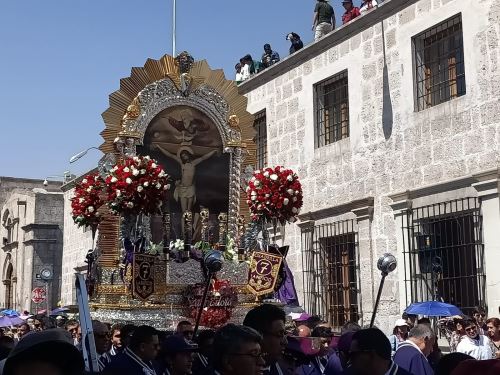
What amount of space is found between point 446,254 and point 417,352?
25.5 feet

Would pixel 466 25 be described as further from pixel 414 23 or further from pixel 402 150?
pixel 402 150

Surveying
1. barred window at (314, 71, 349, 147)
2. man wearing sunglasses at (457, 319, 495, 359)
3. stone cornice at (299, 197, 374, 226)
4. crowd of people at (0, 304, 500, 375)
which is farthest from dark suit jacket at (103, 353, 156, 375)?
barred window at (314, 71, 349, 147)

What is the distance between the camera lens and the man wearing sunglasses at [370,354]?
509 centimetres

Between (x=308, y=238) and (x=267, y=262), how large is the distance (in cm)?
555

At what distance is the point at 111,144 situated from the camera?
484 inches

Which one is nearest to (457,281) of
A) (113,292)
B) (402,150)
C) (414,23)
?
(402,150)

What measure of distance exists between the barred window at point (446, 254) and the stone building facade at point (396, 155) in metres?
0.02

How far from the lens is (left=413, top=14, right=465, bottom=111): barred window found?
14455mm

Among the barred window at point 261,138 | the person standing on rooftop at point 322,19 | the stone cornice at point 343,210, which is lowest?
the stone cornice at point 343,210

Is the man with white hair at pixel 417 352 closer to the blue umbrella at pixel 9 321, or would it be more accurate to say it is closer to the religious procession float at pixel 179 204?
the religious procession float at pixel 179 204

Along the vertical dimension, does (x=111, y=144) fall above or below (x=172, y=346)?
above

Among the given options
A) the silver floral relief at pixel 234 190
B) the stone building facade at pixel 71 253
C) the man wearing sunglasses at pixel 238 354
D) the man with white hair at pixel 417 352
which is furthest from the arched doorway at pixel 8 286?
the man wearing sunglasses at pixel 238 354

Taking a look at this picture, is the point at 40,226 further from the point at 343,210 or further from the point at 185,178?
the point at 185,178

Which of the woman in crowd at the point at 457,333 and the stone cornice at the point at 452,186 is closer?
the woman in crowd at the point at 457,333
